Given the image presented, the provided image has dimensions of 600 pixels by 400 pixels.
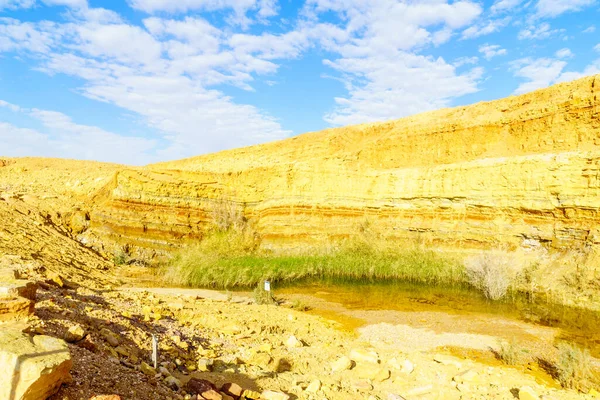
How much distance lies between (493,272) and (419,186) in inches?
283

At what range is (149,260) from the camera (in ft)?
63.9

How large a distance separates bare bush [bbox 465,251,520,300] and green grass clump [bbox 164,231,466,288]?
0.75m

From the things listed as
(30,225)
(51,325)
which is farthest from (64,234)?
(51,325)

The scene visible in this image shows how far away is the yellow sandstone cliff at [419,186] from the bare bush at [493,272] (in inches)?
60.2

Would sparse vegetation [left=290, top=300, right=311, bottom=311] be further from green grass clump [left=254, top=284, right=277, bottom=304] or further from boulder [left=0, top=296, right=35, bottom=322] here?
boulder [left=0, top=296, right=35, bottom=322]

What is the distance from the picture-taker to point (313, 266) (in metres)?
18.1

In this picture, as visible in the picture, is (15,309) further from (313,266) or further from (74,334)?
(313,266)

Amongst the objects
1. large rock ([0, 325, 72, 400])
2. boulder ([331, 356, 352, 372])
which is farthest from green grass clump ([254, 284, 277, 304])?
large rock ([0, 325, 72, 400])

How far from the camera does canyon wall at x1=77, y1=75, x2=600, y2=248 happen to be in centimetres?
1567

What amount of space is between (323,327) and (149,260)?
41.3ft

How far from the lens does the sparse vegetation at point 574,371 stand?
694cm

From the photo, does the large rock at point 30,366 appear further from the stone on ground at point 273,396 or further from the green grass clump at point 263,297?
the green grass clump at point 263,297

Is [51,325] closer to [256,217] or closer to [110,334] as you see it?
[110,334]

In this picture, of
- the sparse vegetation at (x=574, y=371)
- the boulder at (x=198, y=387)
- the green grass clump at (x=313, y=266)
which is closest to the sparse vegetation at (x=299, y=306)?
the green grass clump at (x=313, y=266)
